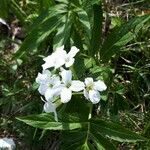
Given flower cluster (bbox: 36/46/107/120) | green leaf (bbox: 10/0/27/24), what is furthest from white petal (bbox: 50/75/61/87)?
green leaf (bbox: 10/0/27/24)

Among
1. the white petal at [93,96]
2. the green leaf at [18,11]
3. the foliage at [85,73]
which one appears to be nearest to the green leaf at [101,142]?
the foliage at [85,73]

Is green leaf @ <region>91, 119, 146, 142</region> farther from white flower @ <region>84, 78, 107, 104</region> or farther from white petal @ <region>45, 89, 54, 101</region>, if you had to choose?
white petal @ <region>45, 89, 54, 101</region>

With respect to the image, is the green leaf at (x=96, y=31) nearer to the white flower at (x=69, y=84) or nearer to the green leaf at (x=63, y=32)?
the green leaf at (x=63, y=32)

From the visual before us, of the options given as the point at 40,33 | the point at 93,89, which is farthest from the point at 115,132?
the point at 40,33

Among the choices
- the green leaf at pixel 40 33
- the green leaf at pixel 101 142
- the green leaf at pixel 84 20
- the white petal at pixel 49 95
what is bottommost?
the green leaf at pixel 101 142

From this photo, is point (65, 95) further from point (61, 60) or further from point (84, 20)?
point (84, 20)

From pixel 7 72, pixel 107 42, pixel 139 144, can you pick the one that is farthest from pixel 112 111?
pixel 7 72

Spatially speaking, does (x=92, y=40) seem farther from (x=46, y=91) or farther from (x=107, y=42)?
(x=46, y=91)
